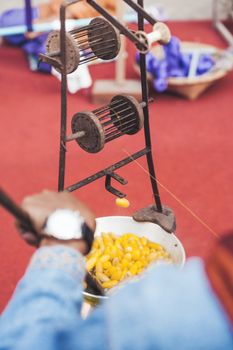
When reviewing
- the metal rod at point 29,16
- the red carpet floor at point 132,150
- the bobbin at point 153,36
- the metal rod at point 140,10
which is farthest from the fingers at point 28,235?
the metal rod at point 29,16

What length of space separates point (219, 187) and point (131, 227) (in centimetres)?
74

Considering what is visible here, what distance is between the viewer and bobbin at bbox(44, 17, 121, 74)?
1379 mm

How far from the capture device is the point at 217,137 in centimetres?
274

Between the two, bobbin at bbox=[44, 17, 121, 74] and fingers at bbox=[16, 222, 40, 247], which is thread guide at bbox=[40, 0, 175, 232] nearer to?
bobbin at bbox=[44, 17, 121, 74]

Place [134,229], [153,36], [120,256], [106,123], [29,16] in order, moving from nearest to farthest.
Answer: [153,36]
[106,123]
[120,256]
[134,229]
[29,16]

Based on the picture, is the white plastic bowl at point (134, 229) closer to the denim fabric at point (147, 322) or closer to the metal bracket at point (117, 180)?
the metal bracket at point (117, 180)

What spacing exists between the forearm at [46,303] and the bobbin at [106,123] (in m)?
0.50

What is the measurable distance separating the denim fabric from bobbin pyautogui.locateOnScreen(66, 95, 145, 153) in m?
0.65

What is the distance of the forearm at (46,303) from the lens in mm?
830

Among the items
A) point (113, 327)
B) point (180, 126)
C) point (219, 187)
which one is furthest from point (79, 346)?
point (180, 126)

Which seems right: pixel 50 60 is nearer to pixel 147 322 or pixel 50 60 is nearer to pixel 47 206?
pixel 47 206

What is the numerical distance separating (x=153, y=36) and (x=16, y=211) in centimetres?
61

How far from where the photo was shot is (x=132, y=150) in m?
2.61

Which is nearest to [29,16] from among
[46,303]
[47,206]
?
[47,206]
